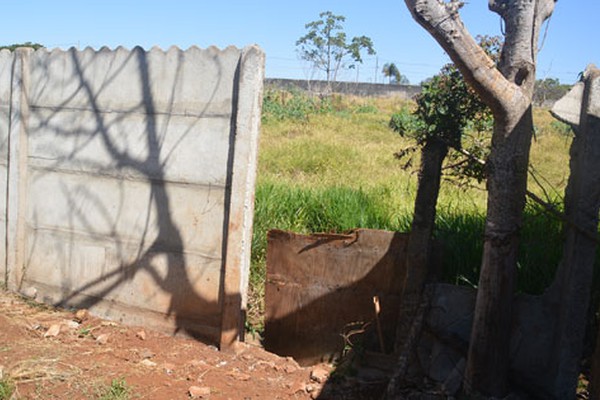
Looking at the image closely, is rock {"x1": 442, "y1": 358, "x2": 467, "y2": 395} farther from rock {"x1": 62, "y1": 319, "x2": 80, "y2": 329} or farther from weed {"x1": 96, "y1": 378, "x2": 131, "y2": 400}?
rock {"x1": 62, "y1": 319, "x2": 80, "y2": 329}

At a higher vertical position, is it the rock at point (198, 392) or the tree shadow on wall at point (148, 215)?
the tree shadow on wall at point (148, 215)

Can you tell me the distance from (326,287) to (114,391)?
1.52 metres

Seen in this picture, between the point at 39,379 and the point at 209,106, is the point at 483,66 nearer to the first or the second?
the point at 209,106

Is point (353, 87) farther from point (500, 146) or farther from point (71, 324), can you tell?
point (500, 146)

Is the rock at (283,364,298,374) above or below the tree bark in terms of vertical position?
below

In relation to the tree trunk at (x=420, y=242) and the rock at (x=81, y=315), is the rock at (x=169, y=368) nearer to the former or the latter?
the rock at (x=81, y=315)

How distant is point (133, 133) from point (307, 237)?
1.46 m

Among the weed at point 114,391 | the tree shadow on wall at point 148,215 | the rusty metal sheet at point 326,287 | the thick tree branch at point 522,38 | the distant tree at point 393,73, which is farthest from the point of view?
the distant tree at point 393,73

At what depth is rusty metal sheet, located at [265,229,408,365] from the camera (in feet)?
13.5

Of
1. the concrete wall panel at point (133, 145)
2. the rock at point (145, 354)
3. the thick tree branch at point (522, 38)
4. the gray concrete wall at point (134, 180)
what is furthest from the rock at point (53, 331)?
the thick tree branch at point (522, 38)

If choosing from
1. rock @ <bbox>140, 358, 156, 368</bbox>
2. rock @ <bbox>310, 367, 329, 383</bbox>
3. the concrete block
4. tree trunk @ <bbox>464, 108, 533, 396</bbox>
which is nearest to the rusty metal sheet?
rock @ <bbox>310, 367, 329, 383</bbox>

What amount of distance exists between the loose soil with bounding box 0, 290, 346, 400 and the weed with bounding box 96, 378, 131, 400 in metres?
0.02

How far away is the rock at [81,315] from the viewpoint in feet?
15.4

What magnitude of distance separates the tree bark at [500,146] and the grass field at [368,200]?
320mm
